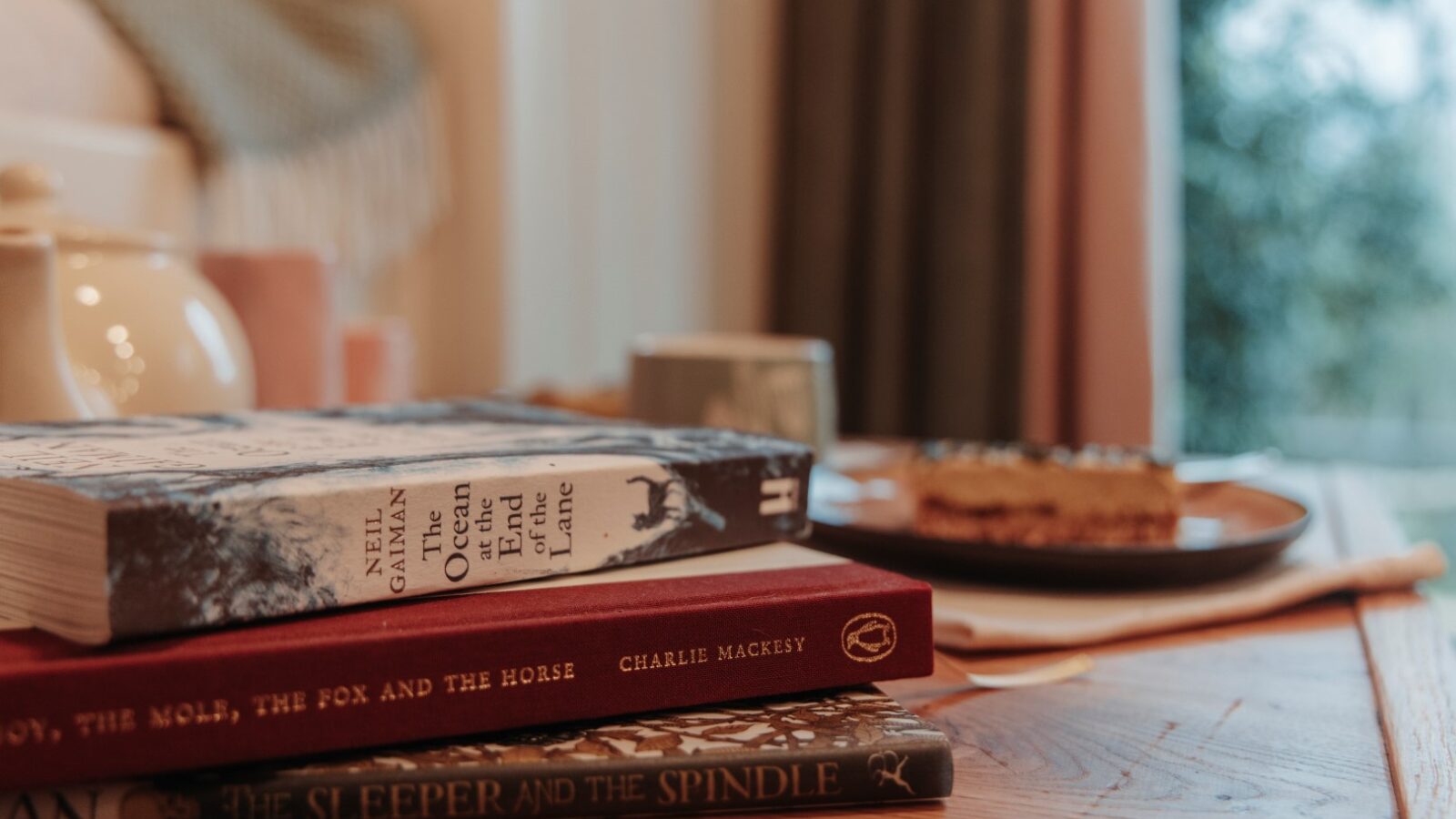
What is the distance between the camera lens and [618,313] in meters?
1.60

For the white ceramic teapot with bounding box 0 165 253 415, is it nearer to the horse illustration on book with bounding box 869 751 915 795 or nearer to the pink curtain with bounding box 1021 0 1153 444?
the horse illustration on book with bounding box 869 751 915 795

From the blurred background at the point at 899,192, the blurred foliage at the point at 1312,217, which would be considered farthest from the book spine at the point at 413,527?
the blurred foliage at the point at 1312,217

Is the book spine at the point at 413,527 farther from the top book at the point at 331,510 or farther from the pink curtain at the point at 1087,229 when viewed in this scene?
the pink curtain at the point at 1087,229

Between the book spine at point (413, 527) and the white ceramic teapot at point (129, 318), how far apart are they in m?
0.22

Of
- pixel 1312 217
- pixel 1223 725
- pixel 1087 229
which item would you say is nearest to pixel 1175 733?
pixel 1223 725

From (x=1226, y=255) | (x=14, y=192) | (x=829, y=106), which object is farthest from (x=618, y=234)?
(x=14, y=192)

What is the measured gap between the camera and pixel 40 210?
20.3 inches

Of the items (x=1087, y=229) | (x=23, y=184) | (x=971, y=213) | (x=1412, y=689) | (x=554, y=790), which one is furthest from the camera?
(x=971, y=213)

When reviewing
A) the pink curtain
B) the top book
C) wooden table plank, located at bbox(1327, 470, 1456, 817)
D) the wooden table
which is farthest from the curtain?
the top book

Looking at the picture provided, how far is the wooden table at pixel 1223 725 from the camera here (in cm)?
31

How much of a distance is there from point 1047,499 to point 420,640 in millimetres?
381

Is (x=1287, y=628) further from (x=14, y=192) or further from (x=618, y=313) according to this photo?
(x=618, y=313)

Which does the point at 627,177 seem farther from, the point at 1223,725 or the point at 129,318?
the point at 1223,725

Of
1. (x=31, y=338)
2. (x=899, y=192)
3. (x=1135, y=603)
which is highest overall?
(x=899, y=192)
